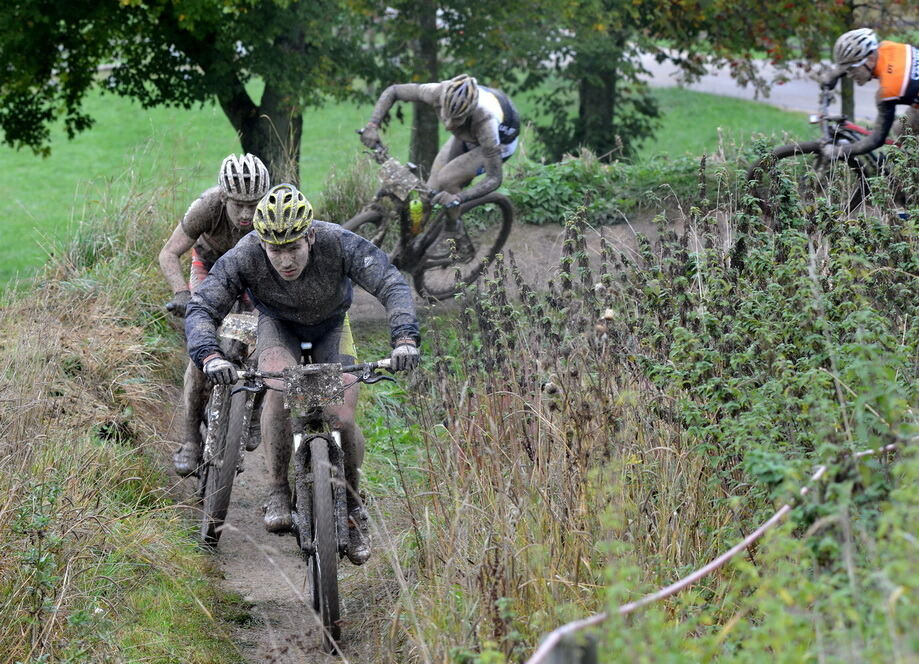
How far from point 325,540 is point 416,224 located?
5.32m

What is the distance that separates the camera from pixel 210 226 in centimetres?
741

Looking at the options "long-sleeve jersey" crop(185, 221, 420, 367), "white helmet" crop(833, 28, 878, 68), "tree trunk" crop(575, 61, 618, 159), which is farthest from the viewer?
"tree trunk" crop(575, 61, 618, 159)

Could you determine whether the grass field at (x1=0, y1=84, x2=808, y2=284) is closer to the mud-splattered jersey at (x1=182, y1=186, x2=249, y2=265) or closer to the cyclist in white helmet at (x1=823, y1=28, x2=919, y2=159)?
the cyclist in white helmet at (x1=823, y1=28, x2=919, y2=159)

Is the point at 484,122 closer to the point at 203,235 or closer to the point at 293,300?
the point at 203,235

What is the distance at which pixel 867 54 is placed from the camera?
10188mm

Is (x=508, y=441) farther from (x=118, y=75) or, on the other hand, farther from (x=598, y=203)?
(x=118, y=75)

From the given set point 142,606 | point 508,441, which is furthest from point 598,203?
point 142,606

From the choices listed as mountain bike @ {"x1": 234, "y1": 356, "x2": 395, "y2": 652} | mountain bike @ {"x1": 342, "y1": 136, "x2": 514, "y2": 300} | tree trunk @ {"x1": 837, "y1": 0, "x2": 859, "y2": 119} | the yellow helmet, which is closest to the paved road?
tree trunk @ {"x1": 837, "y1": 0, "x2": 859, "y2": 119}

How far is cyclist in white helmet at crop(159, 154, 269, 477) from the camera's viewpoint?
7.01 metres

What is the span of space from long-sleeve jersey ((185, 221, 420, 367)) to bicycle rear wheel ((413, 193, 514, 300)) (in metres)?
3.81

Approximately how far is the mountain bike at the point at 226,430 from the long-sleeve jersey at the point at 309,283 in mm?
753

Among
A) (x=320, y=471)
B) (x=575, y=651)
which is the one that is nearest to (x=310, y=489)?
(x=320, y=471)

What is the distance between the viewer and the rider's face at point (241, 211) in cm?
707

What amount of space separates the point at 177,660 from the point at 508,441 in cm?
178
